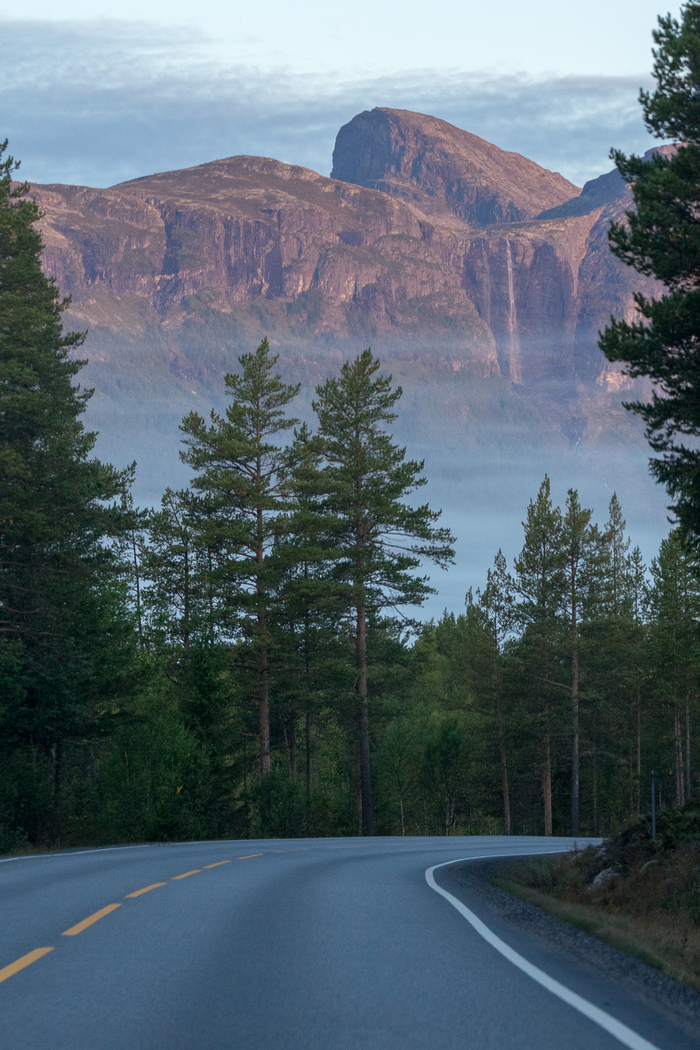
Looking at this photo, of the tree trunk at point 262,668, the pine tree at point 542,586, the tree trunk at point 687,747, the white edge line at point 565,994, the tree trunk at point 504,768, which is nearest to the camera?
the white edge line at point 565,994

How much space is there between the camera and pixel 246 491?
40375 millimetres

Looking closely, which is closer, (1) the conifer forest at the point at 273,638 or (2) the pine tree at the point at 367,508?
(1) the conifer forest at the point at 273,638

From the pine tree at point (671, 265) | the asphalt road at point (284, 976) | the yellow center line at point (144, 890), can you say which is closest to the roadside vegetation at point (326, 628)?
the pine tree at point (671, 265)

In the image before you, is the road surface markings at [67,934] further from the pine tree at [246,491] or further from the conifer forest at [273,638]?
the pine tree at [246,491]

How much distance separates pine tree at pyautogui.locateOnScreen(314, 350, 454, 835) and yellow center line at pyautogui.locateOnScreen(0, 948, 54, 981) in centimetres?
3166

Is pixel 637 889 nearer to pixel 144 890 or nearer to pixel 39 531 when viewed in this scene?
pixel 144 890

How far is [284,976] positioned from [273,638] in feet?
109

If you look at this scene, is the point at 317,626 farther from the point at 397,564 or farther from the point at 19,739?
the point at 19,739

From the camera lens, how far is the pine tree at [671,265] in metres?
18.7

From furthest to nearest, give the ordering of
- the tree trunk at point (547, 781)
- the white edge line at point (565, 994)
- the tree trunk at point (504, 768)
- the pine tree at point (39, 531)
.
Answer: the tree trunk at point (504, 768) → the tree trunk at point (547, 781) → the pine tree at point (39, 531) → the white edge line at point (565, 994)

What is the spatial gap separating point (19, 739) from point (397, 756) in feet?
109

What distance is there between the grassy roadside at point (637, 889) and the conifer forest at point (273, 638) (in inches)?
246

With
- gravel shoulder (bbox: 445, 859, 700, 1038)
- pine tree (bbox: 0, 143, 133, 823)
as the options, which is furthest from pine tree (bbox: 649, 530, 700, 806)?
gravel shoulder (bbox: 445, 859, 700, 1038)

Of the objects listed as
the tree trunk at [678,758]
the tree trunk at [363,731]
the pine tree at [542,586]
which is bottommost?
the tree trunk at [678,758]
